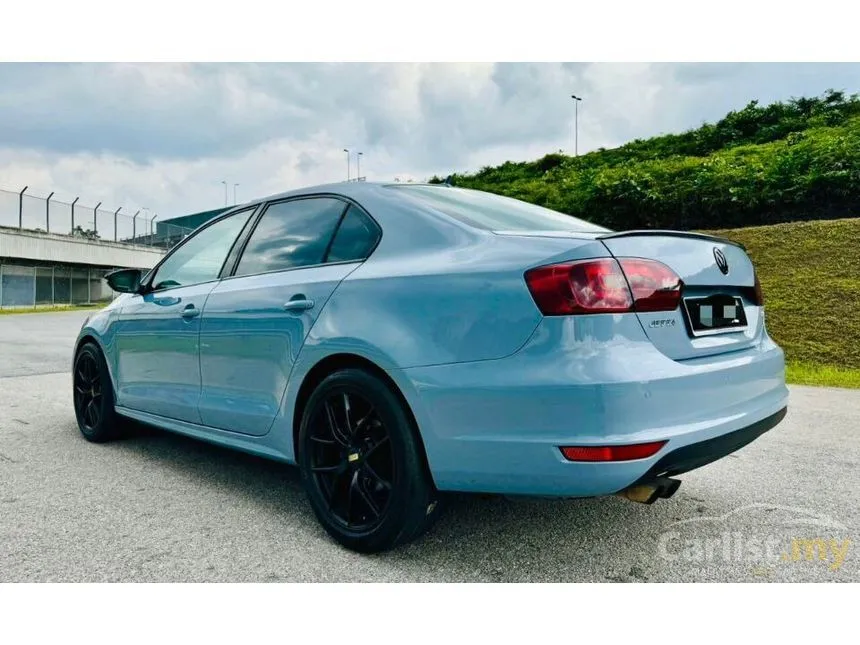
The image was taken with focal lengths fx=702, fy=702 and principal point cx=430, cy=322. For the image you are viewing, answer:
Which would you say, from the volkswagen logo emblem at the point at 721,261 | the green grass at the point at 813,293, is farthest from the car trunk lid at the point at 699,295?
the green grass at the point at 813,293

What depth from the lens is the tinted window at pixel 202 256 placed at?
4059 millimetres

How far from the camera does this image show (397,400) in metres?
2.75

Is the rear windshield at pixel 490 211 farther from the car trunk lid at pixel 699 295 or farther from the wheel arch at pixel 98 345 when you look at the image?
the wheel arch at pixel 98 345

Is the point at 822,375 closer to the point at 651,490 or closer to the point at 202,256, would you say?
the point at 651,490

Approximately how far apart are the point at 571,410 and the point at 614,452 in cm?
20

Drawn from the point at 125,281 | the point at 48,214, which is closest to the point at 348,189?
the point at 125,281

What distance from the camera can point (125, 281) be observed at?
479 centimetres

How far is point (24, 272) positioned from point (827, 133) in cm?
3422

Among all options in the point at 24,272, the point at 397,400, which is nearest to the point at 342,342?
the point at 397,400

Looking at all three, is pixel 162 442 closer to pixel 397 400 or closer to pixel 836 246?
pixel 397 400

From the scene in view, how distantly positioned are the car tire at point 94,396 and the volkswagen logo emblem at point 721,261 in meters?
4.03

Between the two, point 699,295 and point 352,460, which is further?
point 352,460
